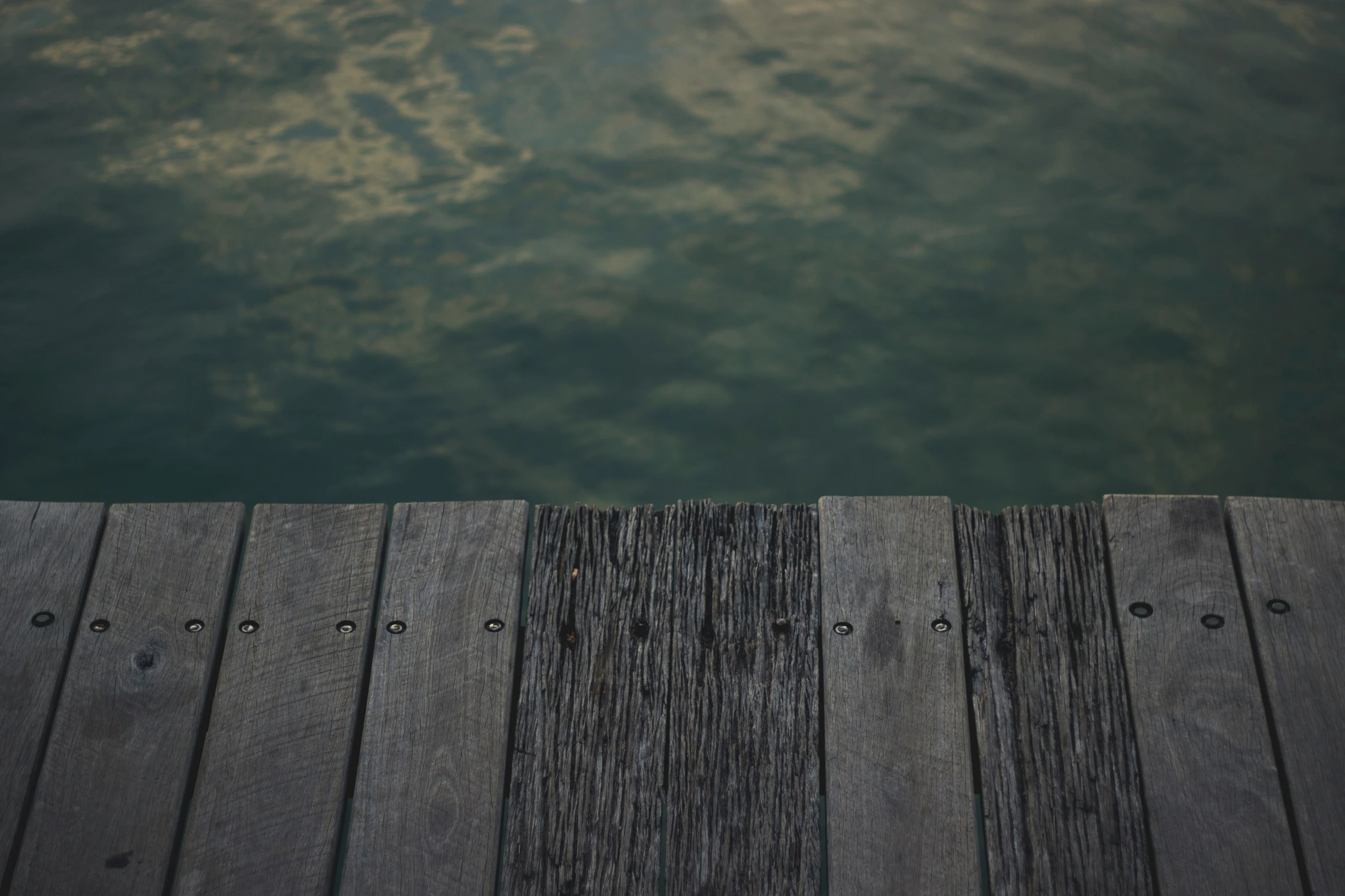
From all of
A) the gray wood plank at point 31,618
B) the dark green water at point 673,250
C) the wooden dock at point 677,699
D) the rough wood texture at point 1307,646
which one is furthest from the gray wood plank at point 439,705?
the dark green water at point 673,250

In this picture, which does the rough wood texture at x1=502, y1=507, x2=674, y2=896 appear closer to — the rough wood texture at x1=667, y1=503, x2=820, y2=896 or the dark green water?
the rough wood texture at x1=667, y1=503, x2=820, y2=896

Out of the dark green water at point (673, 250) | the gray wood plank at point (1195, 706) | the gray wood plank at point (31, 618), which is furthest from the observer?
the dark green water at point (673, 250)

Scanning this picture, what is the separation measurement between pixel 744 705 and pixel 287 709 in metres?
0.72

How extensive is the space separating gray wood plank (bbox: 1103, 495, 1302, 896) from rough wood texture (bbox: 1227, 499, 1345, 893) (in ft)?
0.08

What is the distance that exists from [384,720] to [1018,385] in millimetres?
3040

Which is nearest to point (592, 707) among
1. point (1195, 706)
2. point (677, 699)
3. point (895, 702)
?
point (677, 699)

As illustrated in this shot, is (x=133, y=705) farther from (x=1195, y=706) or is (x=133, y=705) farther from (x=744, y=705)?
(x=1195, y=706)

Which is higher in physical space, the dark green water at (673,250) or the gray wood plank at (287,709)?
the gray wood plank at (287,709)

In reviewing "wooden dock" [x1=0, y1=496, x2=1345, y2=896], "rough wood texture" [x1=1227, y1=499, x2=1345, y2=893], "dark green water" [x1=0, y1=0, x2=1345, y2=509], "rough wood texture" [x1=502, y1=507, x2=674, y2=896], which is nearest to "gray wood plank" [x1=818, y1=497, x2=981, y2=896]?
"wooden dock" [x1=0, y1=496, x2=1345, y2=896]

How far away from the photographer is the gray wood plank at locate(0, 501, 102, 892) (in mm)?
1684

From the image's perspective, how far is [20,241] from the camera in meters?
4.72

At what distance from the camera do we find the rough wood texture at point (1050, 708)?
5.26 feet

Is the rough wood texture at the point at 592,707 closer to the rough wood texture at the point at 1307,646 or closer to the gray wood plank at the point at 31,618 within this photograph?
the gray wood plank at the point at 31,618

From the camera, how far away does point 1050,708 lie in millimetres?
1696
